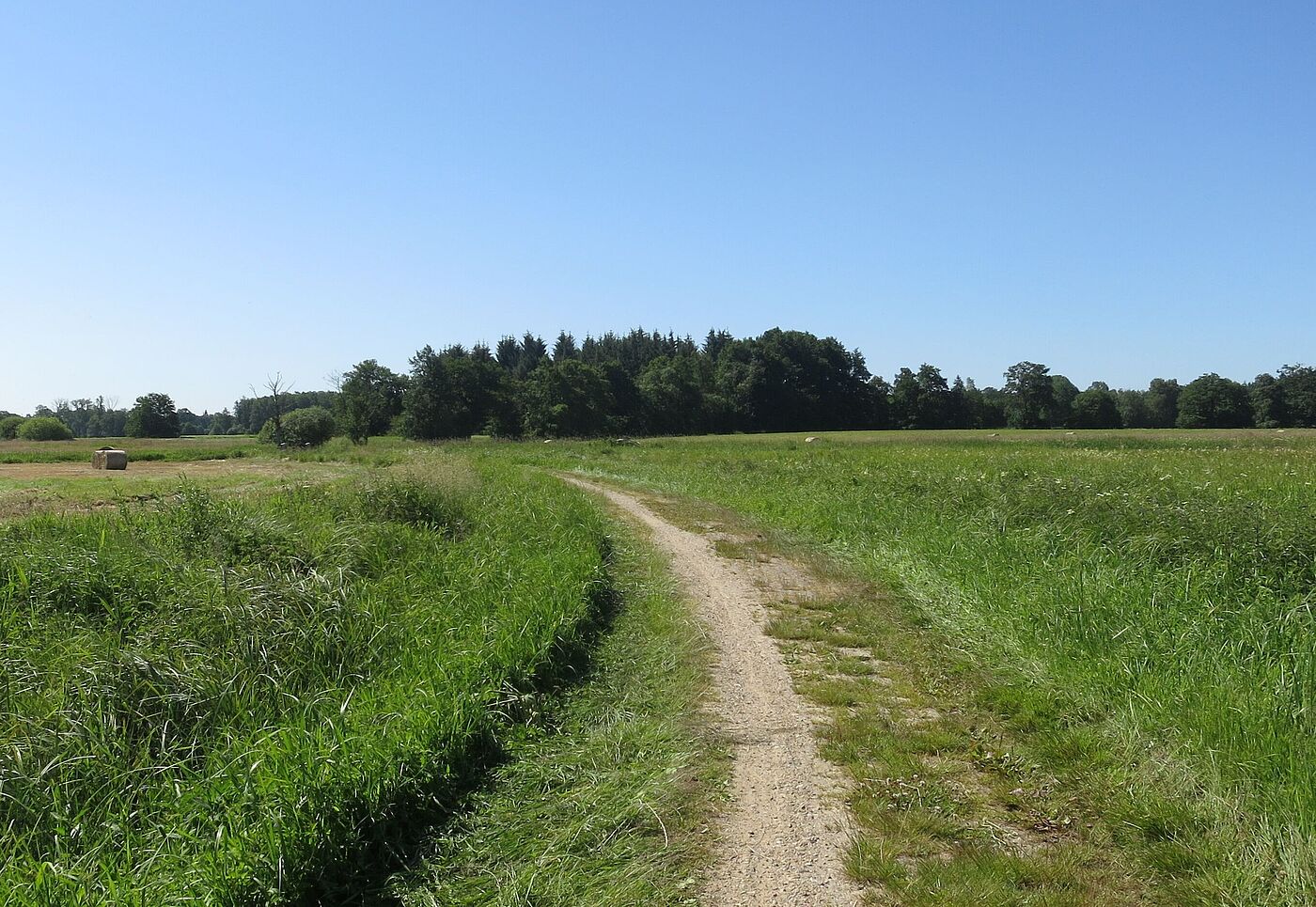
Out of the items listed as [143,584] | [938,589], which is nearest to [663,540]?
[938,589]

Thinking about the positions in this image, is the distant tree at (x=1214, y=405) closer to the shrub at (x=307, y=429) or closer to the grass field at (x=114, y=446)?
the shrub at (x=307, y=429)

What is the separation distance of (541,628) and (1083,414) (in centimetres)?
10997

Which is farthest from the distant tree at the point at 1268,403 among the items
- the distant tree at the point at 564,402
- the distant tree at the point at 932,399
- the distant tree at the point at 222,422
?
the distant tree at the point at 222,422

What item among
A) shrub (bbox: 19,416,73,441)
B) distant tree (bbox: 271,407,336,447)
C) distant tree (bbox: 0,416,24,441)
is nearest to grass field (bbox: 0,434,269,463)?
distant tree (bbox: 271,407,336,447)

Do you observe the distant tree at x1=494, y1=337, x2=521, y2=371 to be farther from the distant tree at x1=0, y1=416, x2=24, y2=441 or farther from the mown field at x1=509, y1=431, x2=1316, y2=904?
the mown field at x1=509, y1=431, x2=1316, y2=904

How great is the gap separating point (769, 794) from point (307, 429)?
226 feet

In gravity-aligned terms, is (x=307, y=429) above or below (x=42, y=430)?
below

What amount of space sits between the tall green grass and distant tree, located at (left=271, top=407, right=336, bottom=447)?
59.9 metres

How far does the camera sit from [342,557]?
9438 millimetres

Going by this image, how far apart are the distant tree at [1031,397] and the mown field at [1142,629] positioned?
92.5m

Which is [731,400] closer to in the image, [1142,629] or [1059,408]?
[1059,408]

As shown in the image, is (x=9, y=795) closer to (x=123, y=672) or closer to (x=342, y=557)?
(x=123, y=672)

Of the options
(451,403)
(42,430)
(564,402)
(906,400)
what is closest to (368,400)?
(451,403)

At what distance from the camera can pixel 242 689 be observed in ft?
19.5
